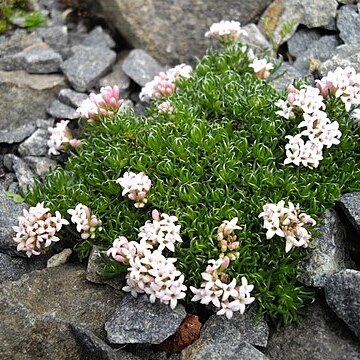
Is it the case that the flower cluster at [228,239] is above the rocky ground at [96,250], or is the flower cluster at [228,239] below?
above

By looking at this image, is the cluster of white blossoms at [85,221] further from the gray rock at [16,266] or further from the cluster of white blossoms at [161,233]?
the gray rock at [16,266]

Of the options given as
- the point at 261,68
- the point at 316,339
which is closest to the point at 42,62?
the point at 261,68

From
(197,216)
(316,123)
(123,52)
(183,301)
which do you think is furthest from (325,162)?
(123,52)

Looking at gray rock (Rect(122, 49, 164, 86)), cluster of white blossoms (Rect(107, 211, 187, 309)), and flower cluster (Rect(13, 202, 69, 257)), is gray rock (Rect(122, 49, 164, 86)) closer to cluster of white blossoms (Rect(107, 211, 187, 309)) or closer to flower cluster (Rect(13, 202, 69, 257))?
flower cluster (Rect(13, 202, 69, 257))

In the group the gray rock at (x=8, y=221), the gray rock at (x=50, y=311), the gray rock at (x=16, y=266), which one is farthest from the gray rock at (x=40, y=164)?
the gray rock at (x=50, y=311)

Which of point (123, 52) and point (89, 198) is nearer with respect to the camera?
point (89, 198)

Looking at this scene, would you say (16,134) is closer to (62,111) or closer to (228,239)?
(62,111)

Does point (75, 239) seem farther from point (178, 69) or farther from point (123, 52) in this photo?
point (123, 52)
